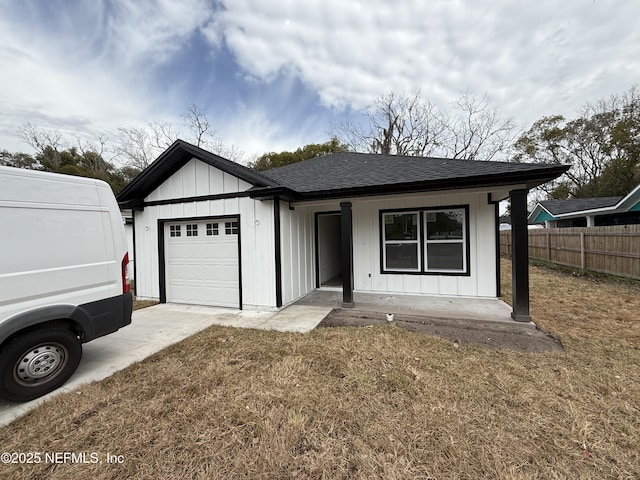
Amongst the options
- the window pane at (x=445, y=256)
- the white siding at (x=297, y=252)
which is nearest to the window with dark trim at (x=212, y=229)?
the white siding at (x=297, y=252)

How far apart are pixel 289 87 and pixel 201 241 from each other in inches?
338

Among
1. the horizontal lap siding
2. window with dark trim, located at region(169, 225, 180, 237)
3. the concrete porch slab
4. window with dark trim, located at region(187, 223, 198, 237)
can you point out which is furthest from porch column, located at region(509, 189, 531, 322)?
window with dark trim, located at region(169, 225, 180, 237)

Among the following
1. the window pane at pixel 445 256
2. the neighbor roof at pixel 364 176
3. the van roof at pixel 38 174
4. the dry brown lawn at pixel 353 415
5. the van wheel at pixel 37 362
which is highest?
the neighbor roof at pixel 364 176

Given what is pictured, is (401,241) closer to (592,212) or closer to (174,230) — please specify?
(174,230)

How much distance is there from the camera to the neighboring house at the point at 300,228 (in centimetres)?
571

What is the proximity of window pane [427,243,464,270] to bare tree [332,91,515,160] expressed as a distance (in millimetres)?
16287

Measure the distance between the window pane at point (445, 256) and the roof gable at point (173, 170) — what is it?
435 cm

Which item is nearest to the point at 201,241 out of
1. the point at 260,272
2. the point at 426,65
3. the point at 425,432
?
the point at 260,272

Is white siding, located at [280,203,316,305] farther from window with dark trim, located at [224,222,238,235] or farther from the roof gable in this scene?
window with dark trim, located at [224,222,238,235]

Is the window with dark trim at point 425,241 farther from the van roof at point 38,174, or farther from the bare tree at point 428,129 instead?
the bare tree at point 428,129

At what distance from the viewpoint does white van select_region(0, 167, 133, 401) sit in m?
2.59

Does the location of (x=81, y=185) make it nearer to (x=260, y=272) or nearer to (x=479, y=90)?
(x=260, y=272)

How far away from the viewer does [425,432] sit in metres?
2.18

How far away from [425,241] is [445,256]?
0.62 m
